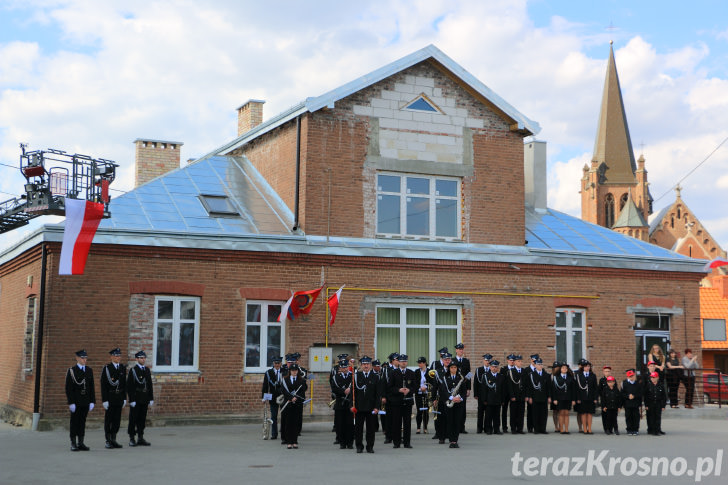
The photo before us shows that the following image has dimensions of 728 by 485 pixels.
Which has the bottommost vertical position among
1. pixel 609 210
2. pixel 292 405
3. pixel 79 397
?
pixel 292 405

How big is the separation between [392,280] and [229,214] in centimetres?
424

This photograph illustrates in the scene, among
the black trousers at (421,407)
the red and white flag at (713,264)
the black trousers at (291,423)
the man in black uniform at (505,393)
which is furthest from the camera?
the red and white flag at (713,264)

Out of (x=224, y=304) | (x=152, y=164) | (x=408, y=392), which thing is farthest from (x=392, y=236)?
(x=152, y=164)

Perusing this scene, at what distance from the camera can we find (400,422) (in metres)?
16.3

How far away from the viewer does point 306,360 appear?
21000mm

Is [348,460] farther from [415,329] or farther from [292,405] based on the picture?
[415,329]

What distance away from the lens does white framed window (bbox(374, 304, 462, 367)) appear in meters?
22.0

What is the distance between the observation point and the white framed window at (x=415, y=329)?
864 inches

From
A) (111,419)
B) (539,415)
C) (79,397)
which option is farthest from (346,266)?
(79,397)

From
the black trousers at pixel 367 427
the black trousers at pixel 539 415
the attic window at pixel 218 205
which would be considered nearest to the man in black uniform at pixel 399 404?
the black trousers at pixel 367 427

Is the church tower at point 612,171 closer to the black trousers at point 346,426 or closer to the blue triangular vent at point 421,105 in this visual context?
the blue triangular vent at point 421,105

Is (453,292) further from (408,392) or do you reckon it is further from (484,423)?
(408,392)

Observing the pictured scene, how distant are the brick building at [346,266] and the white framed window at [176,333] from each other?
36 millimetres

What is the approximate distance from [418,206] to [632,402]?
7.14 metres
